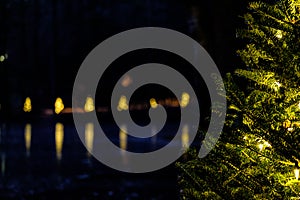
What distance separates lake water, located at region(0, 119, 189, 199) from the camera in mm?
12023

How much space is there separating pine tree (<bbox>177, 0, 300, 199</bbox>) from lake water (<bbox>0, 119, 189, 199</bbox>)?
17.2 feet

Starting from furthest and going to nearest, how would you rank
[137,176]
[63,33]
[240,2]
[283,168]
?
[63,33]
[137,176]
[240,2]
[283,168]

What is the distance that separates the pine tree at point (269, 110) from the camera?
307 cm

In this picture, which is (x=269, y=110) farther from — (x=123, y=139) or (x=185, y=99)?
(x=185, y=99)

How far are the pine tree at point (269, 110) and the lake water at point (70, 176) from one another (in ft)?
17.2

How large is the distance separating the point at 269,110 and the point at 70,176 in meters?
11.5

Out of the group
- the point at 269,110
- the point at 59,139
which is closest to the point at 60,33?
the point at 59,139

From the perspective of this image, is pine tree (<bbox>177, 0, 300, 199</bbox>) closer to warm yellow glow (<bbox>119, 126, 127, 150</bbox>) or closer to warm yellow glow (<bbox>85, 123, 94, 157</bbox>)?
warm yellow glow (<bbox>85, 123, 94, 157</bbox>)

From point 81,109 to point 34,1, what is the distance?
39.3 ft

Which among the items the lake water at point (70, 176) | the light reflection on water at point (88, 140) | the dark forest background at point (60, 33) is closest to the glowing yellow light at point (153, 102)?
the dark forest background at point (60, 33)

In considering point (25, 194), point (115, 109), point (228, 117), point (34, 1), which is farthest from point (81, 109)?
point (228, 117)

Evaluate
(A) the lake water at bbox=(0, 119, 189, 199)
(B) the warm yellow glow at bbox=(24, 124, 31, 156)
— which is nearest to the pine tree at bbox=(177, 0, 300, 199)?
(A) the lake water at bbox=(0, 119, 189, 199)

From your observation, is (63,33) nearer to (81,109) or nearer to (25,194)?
(81,109)

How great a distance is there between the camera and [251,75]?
126 inches
